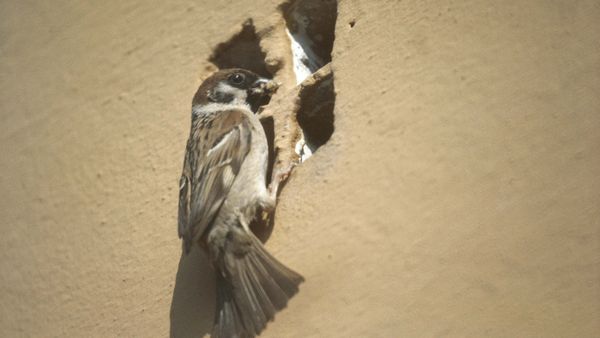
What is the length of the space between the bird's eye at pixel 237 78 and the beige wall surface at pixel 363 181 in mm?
170

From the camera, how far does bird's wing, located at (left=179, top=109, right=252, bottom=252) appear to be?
325cm

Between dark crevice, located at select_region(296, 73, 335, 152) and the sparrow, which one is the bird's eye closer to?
the sparrow

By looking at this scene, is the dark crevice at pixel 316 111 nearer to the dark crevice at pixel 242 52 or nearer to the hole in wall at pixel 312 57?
the hole in wall at pixel 312 57

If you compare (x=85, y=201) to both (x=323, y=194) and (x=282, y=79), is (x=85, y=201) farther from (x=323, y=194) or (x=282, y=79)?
(x=323, y=194)

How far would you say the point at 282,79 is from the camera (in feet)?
12.2

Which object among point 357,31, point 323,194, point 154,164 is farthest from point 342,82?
point 154,164

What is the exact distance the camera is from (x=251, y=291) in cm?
307

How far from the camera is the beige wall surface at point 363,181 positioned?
262 centimetres

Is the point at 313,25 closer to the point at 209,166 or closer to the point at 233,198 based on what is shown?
the point at 209,166

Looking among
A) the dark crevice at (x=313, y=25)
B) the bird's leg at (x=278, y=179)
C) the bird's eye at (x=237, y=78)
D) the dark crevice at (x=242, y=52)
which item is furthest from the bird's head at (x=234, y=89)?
the bird's leg at (x=278, y=179)

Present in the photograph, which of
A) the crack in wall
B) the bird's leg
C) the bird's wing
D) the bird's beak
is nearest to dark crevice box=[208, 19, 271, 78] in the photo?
the crack in wall

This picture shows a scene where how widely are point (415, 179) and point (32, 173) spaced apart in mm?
2090

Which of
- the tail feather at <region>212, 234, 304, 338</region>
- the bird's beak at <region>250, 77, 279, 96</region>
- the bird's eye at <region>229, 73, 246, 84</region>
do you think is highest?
the bird's eye at <region>229, 73, 246, 84</region>

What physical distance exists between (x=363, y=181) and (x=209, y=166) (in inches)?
29.5
